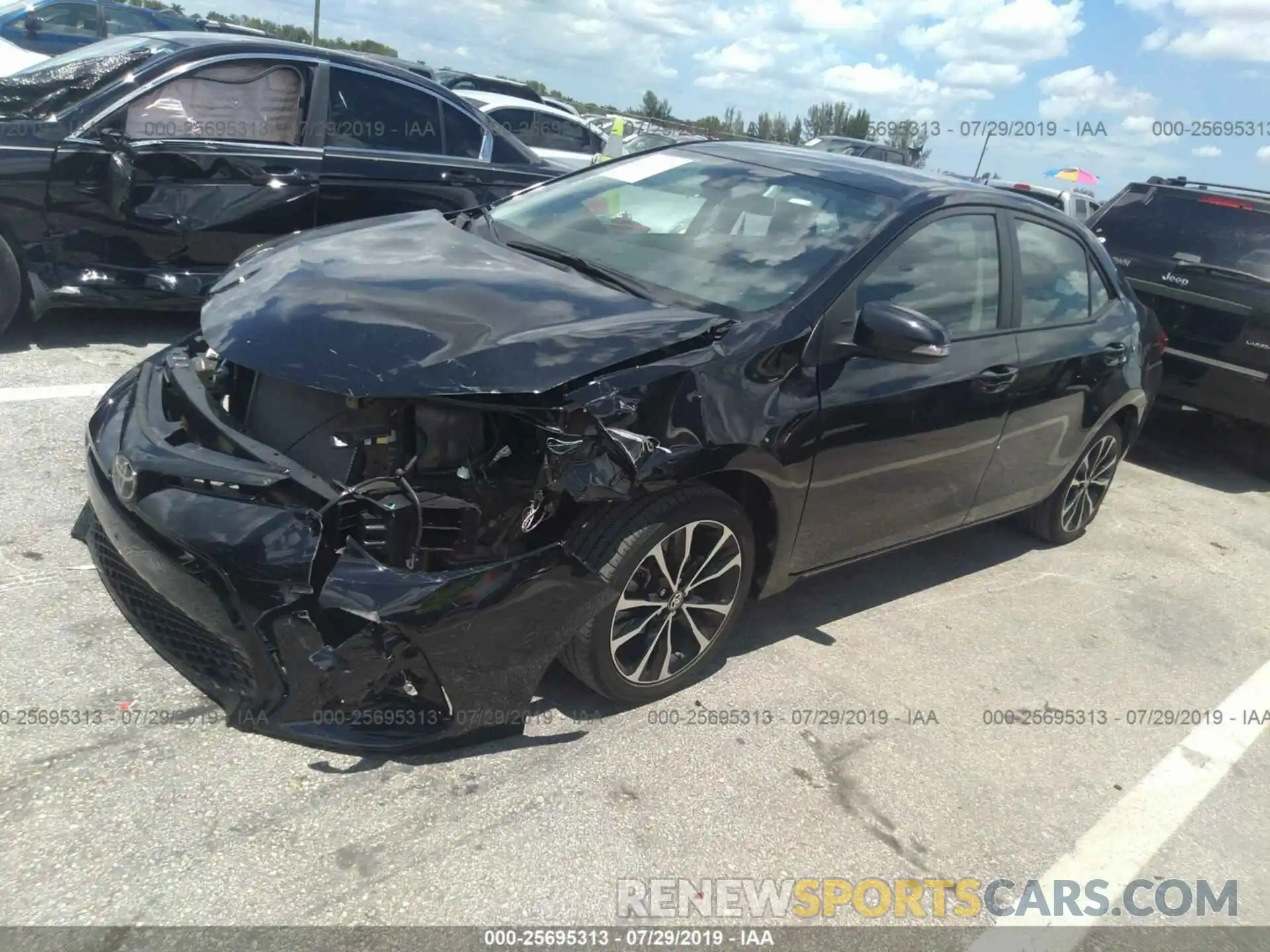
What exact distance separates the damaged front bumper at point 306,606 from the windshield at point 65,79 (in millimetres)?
3558

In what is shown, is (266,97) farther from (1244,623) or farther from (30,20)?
(30,20)

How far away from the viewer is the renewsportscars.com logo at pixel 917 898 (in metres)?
2.64

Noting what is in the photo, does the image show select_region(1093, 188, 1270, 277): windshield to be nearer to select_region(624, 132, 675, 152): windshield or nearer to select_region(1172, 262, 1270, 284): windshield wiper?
select_region(1172, 262, 1270, 284): windshield wiper

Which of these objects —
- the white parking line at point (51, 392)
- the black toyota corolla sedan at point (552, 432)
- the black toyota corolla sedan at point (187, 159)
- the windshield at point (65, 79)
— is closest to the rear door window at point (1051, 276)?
the black toyota corolla sedan at point (552, 432)

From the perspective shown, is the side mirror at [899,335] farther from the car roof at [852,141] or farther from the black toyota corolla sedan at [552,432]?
the car roof at [852,141]

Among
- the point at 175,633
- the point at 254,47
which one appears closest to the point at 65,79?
the point at 254,47

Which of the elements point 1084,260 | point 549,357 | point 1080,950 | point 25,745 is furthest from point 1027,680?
point 25,745

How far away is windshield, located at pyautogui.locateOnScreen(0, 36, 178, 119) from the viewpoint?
212 inches

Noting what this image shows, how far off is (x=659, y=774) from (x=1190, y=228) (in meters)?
6.42

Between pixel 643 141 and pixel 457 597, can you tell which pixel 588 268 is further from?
pixel 643 141

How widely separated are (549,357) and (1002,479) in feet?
8.40

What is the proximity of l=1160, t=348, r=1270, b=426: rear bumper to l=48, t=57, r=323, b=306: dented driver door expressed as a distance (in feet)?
19.4

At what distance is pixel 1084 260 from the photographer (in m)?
4.94

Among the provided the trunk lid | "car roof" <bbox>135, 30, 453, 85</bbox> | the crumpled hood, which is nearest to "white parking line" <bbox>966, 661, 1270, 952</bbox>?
the crumpled hood
